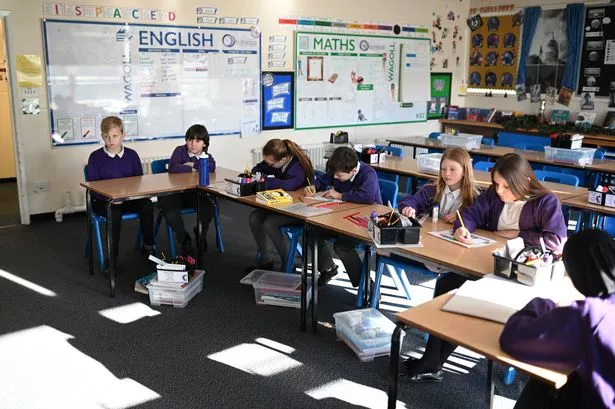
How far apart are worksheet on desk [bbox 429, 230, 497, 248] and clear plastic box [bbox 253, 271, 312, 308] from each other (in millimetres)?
1016

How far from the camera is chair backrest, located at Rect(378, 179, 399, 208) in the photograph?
4.48 metres

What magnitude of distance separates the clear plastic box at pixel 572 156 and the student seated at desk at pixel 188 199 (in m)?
3.27

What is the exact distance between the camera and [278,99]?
290 inches

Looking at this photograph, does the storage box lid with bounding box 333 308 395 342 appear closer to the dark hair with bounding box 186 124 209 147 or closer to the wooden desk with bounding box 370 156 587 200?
the wooden desk with bounding box 370 156 587 200

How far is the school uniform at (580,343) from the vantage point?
5.57ft

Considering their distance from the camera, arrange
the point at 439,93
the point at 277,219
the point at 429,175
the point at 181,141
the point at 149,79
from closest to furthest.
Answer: the point at 277,219
the point at 429,175
the point at 149,79
the point at 181,141
the point at 439,93

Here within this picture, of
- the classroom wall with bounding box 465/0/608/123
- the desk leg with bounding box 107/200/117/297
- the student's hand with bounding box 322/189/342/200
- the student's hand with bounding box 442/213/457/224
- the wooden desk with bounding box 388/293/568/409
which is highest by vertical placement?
the classroom wall with bounding box 465/0/608/123

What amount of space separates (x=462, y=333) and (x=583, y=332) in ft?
1.39

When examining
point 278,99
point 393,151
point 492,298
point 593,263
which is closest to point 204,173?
point 393,151

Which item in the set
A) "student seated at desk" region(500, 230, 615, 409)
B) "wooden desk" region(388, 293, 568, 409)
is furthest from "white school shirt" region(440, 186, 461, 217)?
"student seated at desk" region(500, 230, 615, 409)

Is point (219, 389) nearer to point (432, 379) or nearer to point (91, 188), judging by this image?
point (432, 379)

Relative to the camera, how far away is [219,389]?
9.84 feet

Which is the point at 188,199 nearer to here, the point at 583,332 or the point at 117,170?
the point at 117,170

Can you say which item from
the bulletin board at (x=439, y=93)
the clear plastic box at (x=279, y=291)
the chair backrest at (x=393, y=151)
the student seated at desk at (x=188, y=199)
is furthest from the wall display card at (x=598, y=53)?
the clear plastic box at (x=279, y=291)
